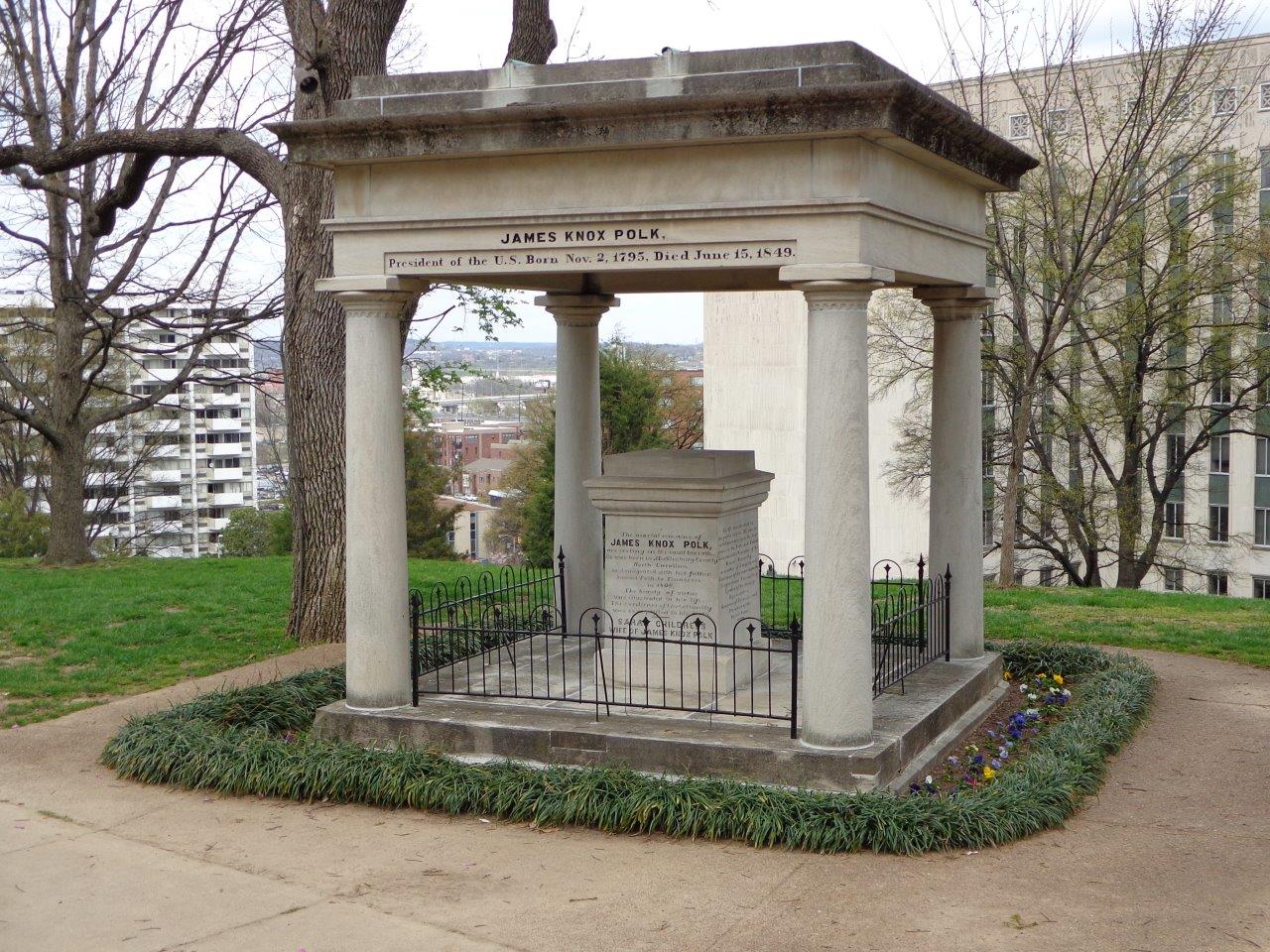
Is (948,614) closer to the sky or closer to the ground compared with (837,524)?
closer to the ground

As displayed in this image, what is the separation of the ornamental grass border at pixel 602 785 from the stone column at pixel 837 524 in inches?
24.7

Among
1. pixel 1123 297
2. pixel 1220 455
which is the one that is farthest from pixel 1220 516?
pixel 1123 297

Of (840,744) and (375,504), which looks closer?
(840,744)

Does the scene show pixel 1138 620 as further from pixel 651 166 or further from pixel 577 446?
pixel 651 166

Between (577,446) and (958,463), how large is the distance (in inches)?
138

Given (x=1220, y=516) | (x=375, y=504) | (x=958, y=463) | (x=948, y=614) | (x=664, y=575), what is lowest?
(x=1220, y=516)

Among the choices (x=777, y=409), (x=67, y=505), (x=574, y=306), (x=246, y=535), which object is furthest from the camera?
(x=246, y=535)

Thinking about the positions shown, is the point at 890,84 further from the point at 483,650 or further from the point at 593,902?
the point at 483,650

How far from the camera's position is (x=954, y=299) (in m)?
10.3

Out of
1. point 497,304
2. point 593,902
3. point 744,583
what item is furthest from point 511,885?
point 497,304

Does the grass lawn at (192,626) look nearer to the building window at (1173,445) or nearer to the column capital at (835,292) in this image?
the column capital at (835,292)

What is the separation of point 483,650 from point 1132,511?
17.6 m

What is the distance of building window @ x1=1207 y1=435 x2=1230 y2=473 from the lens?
39312 mm

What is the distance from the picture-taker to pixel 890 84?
7410 mm
